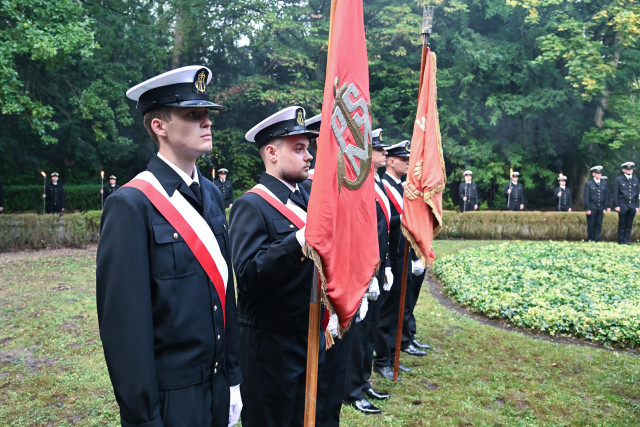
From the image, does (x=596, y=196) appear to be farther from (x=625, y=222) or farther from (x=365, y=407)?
(x=365, y=407)

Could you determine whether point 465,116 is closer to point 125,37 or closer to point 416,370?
point 125,37

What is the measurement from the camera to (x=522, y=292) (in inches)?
360

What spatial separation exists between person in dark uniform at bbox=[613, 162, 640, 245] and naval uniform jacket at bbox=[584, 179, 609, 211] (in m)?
0.33

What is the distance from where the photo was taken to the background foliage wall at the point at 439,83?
81.3ft

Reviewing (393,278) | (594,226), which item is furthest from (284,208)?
(594,226)

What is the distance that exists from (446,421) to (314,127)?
2.76m

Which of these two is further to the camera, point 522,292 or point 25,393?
point 522,292

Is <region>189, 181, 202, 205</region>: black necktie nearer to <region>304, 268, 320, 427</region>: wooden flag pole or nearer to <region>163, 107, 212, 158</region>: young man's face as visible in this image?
<region>163, 107, 212, 158</region>: young man's face

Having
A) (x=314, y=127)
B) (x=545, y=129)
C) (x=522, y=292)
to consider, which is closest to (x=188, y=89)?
(x=314, y=127)

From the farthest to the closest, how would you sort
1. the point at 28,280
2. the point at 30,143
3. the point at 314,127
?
the point at 30,143 → the point at 28,280 → the point at 314,127

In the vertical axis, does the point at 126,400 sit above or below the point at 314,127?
below

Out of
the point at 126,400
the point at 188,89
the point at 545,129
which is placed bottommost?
the point at 126,400

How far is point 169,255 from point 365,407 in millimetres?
3141

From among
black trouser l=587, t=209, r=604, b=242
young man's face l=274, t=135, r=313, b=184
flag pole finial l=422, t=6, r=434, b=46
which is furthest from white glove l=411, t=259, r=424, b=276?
black trouser l=587, t=209, r=604, b=242
